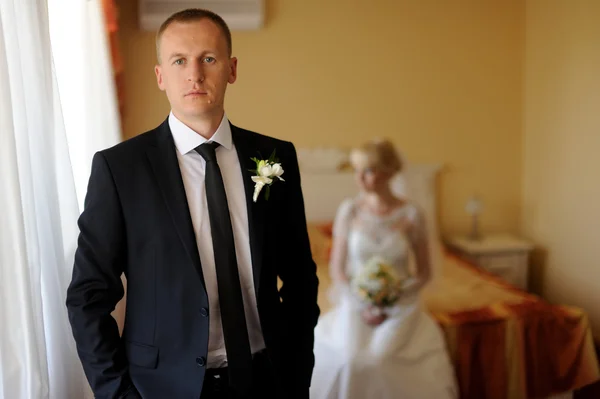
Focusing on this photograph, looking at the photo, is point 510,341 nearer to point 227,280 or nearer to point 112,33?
point 227,280

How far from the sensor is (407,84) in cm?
336

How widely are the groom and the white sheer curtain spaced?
0.31 ft

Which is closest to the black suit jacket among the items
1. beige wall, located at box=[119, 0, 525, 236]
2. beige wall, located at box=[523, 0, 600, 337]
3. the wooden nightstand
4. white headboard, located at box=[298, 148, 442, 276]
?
beige wall, located at box=[119, 0, 525, 236]

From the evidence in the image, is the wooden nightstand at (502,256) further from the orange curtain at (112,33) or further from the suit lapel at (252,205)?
the suit lapel at (252,205)

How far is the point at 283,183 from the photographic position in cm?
117

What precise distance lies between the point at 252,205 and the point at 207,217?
0.09 m

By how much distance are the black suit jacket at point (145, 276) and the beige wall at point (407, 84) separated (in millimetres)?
1769

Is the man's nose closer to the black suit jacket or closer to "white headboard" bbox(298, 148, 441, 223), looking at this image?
the black suit jacket

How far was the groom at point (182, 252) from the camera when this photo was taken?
38.8 inches

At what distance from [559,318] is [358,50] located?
188 centimetres

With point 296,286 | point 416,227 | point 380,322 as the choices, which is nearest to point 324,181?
point 416,227

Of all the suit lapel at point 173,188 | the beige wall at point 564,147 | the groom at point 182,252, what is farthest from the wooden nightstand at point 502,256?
the suit lapel at point 173,188

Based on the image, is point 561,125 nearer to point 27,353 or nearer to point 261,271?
point 261,271

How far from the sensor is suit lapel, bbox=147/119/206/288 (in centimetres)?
100
